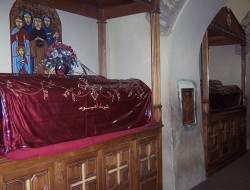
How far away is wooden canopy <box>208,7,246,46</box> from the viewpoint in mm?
4969

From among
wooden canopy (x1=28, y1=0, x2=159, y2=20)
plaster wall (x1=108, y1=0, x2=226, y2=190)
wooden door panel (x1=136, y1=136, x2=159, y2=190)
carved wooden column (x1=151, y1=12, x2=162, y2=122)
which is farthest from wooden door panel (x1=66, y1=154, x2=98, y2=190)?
wooden canopy (x1=28, y1=0, x2=159, y2=20)

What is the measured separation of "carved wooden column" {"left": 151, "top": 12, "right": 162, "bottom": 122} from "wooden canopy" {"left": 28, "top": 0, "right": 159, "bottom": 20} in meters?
0.17

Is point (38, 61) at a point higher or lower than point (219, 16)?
lower

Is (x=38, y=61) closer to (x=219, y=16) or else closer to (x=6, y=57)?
(x=6, y=57)

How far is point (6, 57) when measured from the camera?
111 inches

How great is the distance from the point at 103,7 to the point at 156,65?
112 cm

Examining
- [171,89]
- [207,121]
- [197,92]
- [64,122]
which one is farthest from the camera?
[207,121]

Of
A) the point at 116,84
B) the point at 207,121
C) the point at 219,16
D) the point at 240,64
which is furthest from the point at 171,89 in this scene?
the point at 240,64

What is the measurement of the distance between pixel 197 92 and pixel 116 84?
181 centimetres

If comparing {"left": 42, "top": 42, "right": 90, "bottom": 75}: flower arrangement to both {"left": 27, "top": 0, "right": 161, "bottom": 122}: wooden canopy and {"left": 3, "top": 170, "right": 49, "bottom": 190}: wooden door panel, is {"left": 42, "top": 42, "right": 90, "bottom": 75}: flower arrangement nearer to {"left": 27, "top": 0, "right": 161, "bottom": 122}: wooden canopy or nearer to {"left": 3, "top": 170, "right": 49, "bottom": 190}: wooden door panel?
{"left": 27, "top": 0, "right": 161, "bottom": 122}: wooden canopy

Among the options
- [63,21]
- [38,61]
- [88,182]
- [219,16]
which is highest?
[219,16]

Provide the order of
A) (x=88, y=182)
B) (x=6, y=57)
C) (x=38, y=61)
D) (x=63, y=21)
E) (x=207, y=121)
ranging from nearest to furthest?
(x=88, y=182) → (x=6, y=57) → (x=38, y=61) → (x=63, y=21) → (x=207, y=121)

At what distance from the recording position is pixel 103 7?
383 cm

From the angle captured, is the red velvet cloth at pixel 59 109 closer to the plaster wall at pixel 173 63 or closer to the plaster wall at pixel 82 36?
the plaster wall at pixel 173 63
